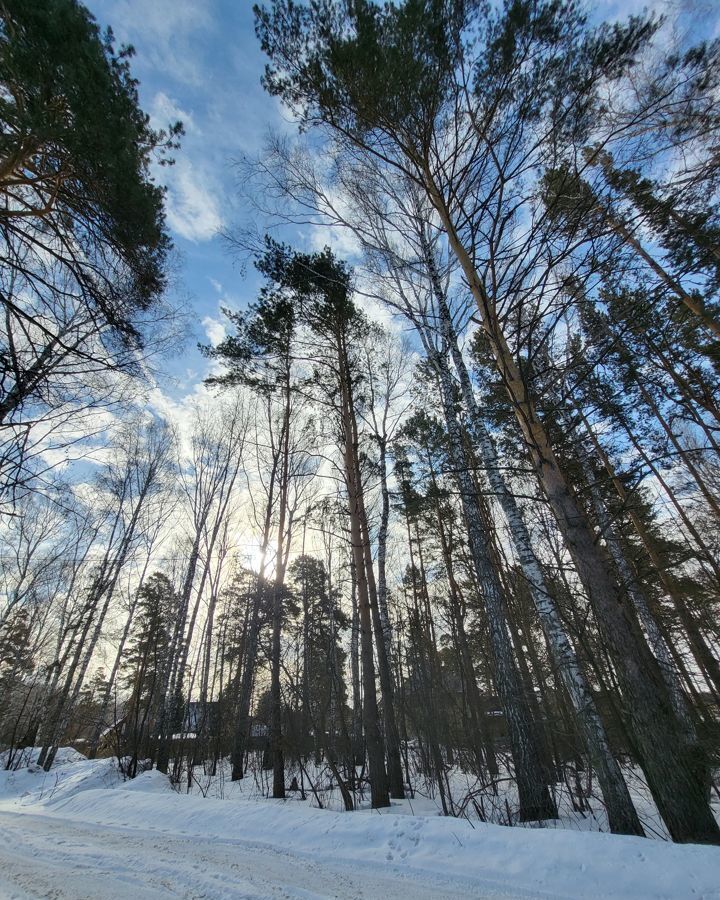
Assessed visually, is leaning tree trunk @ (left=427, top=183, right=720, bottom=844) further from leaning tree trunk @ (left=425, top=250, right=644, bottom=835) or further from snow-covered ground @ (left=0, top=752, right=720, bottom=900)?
leaning tree trunk @ (left=425, top=250, right=644, bottom=835)

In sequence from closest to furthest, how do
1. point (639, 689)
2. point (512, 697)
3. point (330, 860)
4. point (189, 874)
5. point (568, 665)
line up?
point (639, 689) → point (189, 874) → point (330, 860) → point (568, 665) → point (512, 697)

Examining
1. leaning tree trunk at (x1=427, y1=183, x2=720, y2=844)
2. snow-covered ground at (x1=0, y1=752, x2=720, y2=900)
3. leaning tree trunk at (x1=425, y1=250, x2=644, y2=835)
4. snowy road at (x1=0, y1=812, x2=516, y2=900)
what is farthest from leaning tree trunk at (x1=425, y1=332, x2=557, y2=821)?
snowy road at (x1=0, y1=812, x2=516, y2=900)

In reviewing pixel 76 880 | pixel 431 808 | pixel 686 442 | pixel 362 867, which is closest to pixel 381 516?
pixel 431 808

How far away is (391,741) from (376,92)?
966cm

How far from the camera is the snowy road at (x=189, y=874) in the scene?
2416 mm

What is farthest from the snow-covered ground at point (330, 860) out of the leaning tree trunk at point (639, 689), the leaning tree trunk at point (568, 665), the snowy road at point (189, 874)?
the leaning tree trunk at point (568, 665)

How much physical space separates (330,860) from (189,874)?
117 centimetres

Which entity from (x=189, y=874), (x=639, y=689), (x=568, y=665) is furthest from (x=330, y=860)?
(x=639, y=689)

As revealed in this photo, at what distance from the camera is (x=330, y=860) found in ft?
10.5

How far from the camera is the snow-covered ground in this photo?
234cm

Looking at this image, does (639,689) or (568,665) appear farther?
(568,665)

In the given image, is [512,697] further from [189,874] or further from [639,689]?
[189,874]

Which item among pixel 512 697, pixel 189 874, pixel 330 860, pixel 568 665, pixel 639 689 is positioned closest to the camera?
pixel 639 689

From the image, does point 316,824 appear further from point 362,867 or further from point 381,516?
point 381,516
